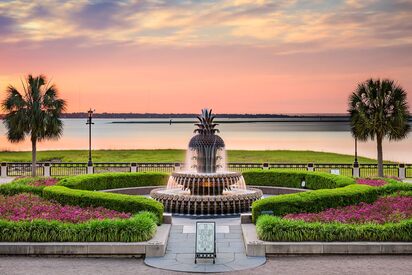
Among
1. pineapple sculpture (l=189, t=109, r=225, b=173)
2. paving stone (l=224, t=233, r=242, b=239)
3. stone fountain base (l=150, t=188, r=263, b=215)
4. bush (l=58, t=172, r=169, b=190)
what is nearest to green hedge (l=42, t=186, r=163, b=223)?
paving stone (l=224, t=233, r=242, b=239)

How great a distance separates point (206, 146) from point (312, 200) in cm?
621

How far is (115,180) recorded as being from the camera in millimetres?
27719

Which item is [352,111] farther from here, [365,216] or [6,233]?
[6,233]

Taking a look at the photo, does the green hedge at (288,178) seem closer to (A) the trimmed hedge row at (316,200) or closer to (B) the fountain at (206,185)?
(B) the fountain at (206,185)

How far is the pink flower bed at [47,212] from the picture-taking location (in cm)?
1662

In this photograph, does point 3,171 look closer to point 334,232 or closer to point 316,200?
point 316,200

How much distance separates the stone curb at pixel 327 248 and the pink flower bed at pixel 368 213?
1669 millimetres

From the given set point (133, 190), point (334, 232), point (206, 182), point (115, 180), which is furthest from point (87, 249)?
point (115, 180)

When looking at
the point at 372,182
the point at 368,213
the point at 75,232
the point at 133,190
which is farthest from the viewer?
A: the point at 133,190

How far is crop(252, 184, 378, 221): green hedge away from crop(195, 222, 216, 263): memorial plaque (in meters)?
4.13

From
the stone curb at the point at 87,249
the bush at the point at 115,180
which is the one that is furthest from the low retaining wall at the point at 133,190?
the stone curb at the point at 87,249

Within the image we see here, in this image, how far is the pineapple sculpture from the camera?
23297mm

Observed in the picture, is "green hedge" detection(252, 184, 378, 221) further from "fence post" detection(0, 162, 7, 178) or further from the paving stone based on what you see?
"fence post" detection(0, 162, 7, 178)

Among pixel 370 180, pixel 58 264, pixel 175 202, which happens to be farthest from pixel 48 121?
pixel 58 264
